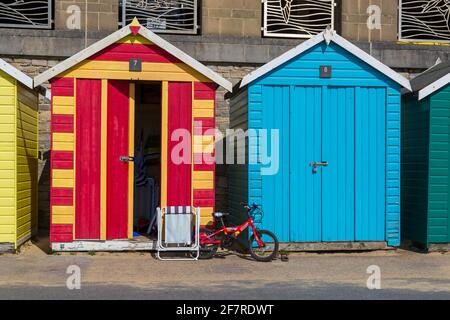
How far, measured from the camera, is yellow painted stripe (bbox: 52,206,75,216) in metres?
10.2

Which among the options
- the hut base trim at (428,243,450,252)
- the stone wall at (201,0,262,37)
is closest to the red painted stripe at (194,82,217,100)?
the stone wall at (201,0,262,37)

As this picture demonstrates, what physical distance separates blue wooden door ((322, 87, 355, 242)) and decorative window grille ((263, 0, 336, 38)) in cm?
399

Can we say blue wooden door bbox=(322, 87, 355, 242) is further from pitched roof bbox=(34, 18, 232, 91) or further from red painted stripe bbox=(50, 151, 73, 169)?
red painted stripe bbox=(50, 151, 73, 169)

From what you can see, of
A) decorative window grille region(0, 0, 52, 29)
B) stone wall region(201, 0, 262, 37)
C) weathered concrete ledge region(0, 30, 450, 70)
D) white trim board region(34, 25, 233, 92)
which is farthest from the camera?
stone wall region(201, 0, 262, 37)

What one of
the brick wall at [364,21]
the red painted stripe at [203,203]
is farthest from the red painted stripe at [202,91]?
the brick wall at [364,21]

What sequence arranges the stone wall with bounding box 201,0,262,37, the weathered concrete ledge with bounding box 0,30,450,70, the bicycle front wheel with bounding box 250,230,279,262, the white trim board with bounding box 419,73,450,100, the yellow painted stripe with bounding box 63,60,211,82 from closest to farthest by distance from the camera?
the bicycle front wheel with bounding box 250,230,279,262
the yellow painted stripe with bounding box 63,60,211,82
the white trim board with bounding box 419,73,450,100
the weathered concrete ledge with bounding box 0,30,450,70
the stone wall with bounding box 201,0,262,37

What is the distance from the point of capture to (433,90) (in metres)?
10.7

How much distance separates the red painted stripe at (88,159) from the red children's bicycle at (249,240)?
1.63 meters

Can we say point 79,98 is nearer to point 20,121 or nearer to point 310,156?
point 20,121

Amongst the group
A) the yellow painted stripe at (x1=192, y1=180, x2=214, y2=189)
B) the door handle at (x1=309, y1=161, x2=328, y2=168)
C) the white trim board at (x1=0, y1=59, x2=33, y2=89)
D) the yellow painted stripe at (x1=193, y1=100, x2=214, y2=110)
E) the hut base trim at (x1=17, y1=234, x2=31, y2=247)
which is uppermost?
the white trim board at (x1=0, y1=59, x2=33, y2=89)

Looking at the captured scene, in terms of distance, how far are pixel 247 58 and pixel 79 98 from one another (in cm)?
434

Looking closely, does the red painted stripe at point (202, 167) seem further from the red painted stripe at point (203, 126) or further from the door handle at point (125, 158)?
the door handle at point (125, 158)

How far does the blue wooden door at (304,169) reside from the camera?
34.6ft
